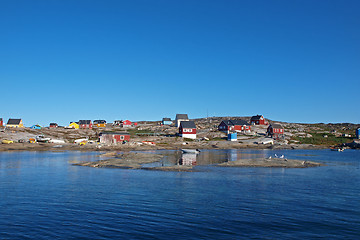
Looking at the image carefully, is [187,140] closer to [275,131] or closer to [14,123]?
[275,131]

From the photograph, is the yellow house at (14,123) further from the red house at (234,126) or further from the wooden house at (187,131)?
the red house at (234,126)

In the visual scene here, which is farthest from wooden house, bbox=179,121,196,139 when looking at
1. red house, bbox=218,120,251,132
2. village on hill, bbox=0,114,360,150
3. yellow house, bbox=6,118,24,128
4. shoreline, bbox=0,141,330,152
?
yellow house, bbox=6,118,24,128

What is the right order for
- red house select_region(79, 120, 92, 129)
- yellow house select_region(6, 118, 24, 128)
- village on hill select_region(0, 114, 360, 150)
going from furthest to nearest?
red house select_region(79, 120, 92, 129), yellow house select_region(6, 118, 24, 128), village on hill select_region(0, 114, 360, 150)

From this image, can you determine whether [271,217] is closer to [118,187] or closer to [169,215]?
[169,215]

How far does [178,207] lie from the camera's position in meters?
22.3

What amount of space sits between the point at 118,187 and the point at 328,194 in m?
19.6

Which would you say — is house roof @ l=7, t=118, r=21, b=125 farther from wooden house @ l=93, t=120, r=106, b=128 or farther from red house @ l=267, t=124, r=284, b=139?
red house @ l=267, t=124, r=284, b=139

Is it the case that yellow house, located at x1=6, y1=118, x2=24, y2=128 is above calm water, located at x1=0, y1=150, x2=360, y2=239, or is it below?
above

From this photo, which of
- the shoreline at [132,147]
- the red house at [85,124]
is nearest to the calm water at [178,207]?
the shoreline at [132,147]

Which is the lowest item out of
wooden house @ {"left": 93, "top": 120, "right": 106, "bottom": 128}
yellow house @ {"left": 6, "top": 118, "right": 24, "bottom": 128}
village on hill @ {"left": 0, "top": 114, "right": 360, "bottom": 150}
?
village on hill @ {"left": 0, "top": 114, "right": 360, "bottom": 150}

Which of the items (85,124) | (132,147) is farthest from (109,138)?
(85,124)

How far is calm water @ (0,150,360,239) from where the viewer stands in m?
17.2

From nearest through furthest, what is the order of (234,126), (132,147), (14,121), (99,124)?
(132,147), (234,126), (14,121), (99,124)

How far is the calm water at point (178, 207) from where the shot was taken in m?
17.2
